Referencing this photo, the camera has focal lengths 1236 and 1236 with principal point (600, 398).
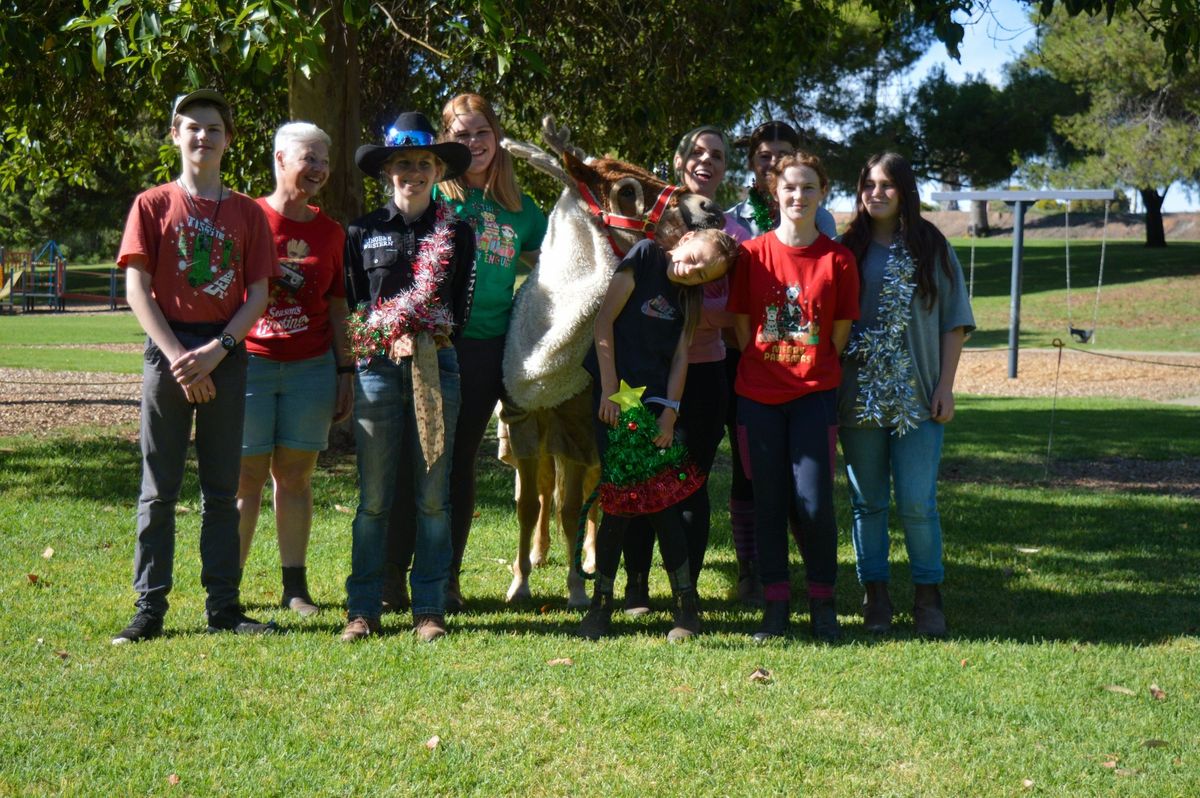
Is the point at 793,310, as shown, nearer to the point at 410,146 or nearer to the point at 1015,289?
the point at 410,146

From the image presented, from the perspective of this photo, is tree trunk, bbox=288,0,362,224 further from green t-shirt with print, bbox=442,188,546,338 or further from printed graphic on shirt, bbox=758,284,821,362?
printed graphic on shirt, bbox=758,284,821,362

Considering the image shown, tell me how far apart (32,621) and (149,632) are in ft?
1.98

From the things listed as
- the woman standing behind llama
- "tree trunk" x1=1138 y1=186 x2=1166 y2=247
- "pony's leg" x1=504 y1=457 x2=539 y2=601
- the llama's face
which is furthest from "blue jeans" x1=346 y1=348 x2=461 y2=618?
"tree trunk" x1=1138 y1=186 x2=1166 y2=247

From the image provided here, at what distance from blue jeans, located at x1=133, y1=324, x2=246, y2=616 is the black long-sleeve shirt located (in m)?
0.57

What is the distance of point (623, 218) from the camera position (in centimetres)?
539

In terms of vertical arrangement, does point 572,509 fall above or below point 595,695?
above

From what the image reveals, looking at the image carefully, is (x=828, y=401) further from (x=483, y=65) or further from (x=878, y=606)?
(x=483, y=65)

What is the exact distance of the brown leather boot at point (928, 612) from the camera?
5.32 meters

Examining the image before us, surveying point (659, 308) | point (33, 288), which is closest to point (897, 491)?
point (659, 308)

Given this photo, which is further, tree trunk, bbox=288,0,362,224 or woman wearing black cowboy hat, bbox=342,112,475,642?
tree trunk, bbox=288,0,362,224

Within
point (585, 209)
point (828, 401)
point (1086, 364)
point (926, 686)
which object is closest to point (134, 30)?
point (585, 209)

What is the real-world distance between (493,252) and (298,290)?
84 centimetres

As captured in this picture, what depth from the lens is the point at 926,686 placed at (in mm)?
4547

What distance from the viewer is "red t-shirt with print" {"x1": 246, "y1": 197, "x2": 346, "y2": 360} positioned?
5176 millimetres
